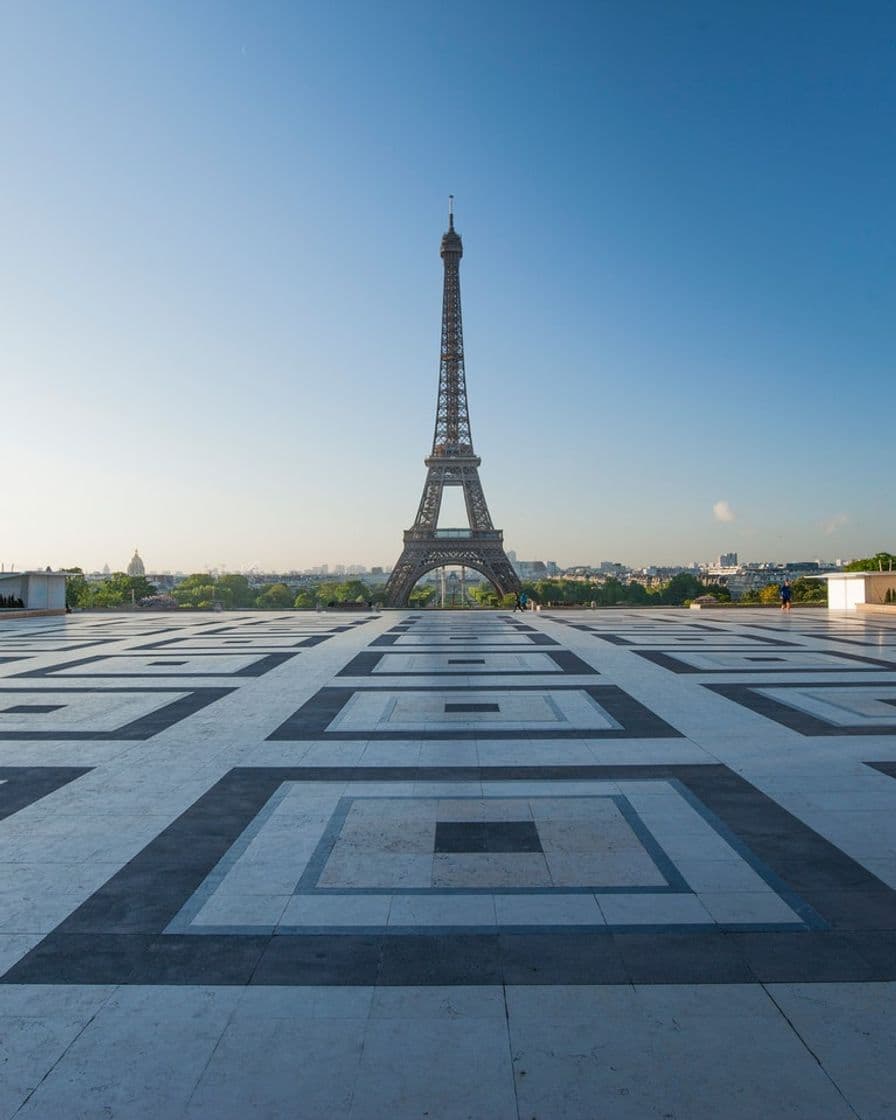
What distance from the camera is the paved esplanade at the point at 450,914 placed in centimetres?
286

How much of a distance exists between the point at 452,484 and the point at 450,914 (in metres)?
62.2

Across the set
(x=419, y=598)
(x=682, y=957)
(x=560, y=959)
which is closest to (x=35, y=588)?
(x=560, y=959)

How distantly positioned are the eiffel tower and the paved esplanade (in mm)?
50257

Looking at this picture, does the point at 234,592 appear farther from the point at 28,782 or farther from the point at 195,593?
the point at 28,782

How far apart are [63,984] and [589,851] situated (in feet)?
10.3

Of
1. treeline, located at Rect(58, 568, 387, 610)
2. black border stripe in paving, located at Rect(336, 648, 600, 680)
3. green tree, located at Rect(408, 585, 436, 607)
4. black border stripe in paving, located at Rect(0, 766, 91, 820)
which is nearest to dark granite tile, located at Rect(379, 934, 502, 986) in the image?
black border stripe in paving, located at Rect(0, 766, 91, 820)

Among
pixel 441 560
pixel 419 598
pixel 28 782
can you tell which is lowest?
pixel 28 782

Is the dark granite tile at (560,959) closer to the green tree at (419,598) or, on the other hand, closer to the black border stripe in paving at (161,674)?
the black border stripe in paving at (161,674)

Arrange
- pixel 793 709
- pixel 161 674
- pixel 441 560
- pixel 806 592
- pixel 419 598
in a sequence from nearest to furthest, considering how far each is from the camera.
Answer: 1. pixel 793 709
2. pixel 161 674
3. pixel 806 592
4. pixel 441 560
5. pixel 419 598

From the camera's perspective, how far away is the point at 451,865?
480 centimetres

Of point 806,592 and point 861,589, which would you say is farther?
point 806,592

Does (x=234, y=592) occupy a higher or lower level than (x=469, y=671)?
higher

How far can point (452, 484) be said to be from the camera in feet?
216

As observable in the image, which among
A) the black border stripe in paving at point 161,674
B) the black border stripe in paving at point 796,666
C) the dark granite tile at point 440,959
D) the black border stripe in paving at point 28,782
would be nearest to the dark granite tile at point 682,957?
the dark granite tile at point 440,959
